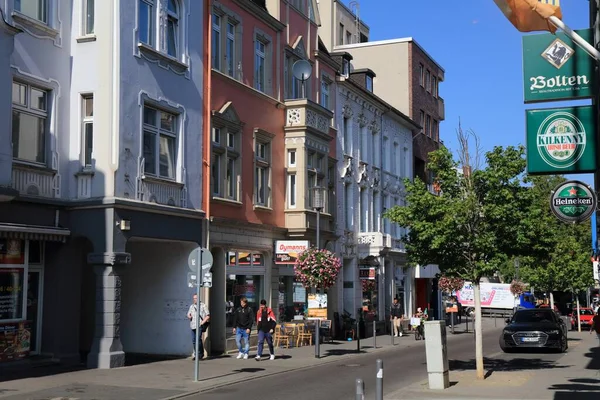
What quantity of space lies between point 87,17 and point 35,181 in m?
4.55

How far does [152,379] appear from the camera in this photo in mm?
17234

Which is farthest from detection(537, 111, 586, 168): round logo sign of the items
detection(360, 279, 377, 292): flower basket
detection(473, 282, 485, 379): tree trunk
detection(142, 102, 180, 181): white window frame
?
detection(360, 279, 377, 292): flower basket

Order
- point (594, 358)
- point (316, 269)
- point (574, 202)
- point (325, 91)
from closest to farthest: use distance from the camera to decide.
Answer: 1. point (574, 202)
2. point (594, 358)
3. point (316, 269)
4. point (325, 91)

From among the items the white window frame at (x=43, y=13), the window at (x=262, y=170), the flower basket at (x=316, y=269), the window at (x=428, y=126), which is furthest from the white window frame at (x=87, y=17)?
the window at (x=428, y=126)

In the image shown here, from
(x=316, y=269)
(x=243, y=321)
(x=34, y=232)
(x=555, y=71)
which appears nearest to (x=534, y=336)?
(x=316, y=269)

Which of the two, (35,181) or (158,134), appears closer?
(35,181)

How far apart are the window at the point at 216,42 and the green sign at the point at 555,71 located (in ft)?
46.0

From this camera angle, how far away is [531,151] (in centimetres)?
1209

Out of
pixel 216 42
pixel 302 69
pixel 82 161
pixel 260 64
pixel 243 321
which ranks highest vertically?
pixel 302 69

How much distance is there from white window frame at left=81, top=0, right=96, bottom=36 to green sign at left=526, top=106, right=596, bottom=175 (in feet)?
40.0

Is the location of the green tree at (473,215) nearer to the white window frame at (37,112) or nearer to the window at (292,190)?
the white window frame at (37,112)

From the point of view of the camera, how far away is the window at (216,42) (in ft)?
80.6

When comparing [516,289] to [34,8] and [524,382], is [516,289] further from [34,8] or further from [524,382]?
[34,8]

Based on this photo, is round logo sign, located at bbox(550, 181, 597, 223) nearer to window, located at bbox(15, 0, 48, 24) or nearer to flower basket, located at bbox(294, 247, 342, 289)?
flower basket, located at bbox(294, 247, 342, 289)
